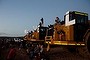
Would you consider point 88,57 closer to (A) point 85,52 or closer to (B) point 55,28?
(A) point 85,52

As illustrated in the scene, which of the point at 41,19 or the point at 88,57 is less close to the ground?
the point at 41,19

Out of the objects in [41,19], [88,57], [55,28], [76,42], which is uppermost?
[41,19]

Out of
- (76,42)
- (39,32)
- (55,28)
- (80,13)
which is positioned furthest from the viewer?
(39,32)

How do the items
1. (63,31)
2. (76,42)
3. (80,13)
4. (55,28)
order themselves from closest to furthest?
(76,42) → (80,13) → (63,31) → (55,28)

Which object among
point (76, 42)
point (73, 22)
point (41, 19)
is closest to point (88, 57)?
point (76, 42)

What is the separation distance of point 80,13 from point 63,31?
1946 mm

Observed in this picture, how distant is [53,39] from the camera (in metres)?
17.2

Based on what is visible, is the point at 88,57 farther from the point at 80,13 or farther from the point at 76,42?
the point at 80,13

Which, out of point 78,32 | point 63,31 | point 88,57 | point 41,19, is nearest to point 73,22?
point 78,32

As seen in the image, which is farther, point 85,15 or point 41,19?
point 41,19

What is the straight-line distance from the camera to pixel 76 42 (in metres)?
13.6

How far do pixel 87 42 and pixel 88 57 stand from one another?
0.91 metres

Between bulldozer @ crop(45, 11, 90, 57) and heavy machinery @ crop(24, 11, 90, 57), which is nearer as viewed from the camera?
heavy machinery @ crop(24, 11, 90, 57)

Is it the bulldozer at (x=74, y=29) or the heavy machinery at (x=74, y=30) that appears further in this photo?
the bulldozer at (x=74, y=29)
